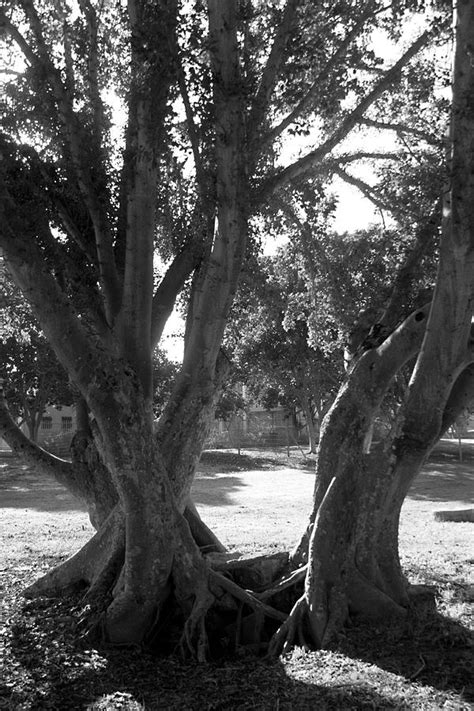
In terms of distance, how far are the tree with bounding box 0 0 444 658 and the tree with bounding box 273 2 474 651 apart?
0.81 metres

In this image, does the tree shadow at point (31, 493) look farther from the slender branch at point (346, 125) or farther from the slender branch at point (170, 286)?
the slender branch at point (346, 125)

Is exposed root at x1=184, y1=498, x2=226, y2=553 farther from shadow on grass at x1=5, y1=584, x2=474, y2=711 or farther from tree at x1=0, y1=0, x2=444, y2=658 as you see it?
shadow on grass at x1=5, y1=584, x2=474, y2=711

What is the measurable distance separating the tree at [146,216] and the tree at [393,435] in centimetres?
81

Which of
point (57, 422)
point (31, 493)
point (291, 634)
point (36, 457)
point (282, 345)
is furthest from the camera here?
point (57, 422)

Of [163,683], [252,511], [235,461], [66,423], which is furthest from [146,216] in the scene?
[66,423]

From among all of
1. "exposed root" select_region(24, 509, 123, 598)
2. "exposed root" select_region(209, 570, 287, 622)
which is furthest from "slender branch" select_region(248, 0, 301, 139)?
"exposed root" select_region(209, 570, 287, 622)

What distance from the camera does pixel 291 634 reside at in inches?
255

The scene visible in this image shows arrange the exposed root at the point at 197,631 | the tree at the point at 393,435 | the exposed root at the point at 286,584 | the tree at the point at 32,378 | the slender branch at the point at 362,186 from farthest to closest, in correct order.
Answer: the tree at the point at 32,378
the slender branch at the point at 362,186
the exposed root at the point at 286,584
the exposed root at the point at 197,631
the tree at the point at 393,435

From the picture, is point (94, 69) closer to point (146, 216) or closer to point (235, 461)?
point (146, 216)

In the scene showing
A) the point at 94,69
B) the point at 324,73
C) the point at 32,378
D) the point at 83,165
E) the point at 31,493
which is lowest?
the point at 31,493

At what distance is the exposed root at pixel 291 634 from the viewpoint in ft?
21.1

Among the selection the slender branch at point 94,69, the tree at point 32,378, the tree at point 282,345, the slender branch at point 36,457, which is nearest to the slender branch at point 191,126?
the slender branch at point 94,69

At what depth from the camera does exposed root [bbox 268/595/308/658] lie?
6.43 meters

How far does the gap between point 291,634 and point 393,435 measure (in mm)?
2210
